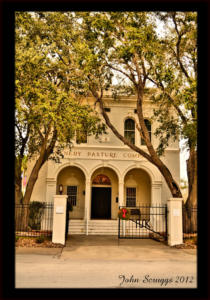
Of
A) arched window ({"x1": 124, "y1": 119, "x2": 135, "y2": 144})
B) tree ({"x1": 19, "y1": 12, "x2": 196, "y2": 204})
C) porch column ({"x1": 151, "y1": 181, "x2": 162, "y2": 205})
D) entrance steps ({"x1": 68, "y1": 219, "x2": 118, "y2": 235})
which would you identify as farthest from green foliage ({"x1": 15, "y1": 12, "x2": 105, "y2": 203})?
porch column ({"x1": 151, "y1": 181, "x2": 162, "y2": 205})

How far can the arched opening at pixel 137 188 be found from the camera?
20.3 meters

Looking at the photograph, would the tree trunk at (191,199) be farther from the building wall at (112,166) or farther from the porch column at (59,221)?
the porch column at (59,221)

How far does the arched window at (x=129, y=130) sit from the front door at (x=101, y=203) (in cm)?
405

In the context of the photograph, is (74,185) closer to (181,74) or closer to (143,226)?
(143,226)

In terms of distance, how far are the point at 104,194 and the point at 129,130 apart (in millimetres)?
5006

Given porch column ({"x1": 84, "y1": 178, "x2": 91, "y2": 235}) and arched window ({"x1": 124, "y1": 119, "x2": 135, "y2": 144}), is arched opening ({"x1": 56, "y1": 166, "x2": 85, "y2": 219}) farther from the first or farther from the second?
arched window ({"x1": 124, "y1": 119, "x2": 135, "y2": 144})

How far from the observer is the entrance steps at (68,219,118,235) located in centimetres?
1727

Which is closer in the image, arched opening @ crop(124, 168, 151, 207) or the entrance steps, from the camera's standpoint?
the entrance steps

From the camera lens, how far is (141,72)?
1466 cm

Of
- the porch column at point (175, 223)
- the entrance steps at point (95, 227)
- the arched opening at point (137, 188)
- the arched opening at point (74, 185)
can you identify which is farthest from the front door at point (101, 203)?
the porch column at point (175, 223)

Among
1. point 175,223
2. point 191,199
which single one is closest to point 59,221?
point 175,223

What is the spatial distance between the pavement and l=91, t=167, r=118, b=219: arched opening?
7435mm

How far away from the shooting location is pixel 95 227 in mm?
17750
